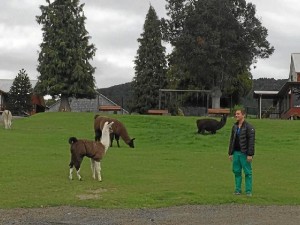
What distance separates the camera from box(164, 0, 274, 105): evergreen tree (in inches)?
2120

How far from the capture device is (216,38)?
53094 mm

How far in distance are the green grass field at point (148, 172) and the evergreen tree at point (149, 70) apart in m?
36.9

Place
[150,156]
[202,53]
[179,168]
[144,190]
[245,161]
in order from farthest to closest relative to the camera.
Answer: [202,53]
[150,156]
[179,168]
[144,190]
[245,161]

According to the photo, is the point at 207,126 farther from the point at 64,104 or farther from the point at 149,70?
the point at 149,70

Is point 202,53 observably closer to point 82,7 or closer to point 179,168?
point 82,7

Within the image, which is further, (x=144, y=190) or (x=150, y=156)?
(x=150, y=156)

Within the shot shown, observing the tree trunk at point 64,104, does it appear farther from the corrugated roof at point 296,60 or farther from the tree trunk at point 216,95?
the corrugated roof at point 296,60

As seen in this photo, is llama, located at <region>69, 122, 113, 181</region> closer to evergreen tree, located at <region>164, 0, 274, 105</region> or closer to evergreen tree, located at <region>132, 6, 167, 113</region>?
evergreen tree, located at <region>164, 0, 274, 105</region>

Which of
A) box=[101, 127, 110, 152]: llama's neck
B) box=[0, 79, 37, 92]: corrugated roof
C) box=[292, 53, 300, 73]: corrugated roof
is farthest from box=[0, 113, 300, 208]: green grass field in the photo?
box=[0, 79, 37, 92]: corrugated roof

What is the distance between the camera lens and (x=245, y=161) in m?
12.0

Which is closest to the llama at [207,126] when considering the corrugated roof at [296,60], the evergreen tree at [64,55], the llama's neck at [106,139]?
the llama's neck at [106,139]

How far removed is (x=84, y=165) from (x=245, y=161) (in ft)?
22.5

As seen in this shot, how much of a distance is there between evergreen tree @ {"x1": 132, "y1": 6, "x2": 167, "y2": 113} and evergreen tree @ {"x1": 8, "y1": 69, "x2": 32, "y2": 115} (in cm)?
1327

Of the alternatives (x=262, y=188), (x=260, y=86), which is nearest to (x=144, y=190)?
(x=262, y=188)
